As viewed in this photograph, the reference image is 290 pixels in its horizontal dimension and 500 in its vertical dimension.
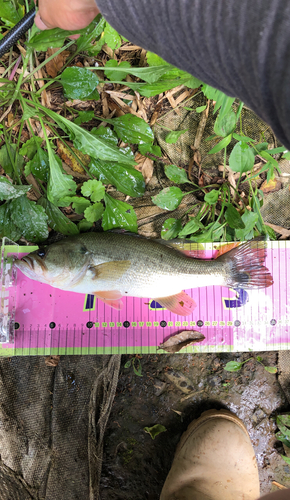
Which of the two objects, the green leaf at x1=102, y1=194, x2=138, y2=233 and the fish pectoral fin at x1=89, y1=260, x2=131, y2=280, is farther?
the green leaf at x1=102, y1=194, x2=138, y2=233

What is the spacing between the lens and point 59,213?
2.69 m

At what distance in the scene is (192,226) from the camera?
8.82 feet

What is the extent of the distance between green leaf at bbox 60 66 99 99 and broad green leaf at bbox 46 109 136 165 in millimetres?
224

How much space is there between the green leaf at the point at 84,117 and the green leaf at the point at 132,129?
15 cm

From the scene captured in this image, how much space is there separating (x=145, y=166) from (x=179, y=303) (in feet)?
4.31

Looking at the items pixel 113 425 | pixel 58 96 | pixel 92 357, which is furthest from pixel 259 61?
pixel 113 425

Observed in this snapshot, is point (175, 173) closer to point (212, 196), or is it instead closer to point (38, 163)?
point (212, 196)

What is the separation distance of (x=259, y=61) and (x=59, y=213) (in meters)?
2.08

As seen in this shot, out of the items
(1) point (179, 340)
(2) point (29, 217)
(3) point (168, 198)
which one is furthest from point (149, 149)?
(1) point (179, 340)

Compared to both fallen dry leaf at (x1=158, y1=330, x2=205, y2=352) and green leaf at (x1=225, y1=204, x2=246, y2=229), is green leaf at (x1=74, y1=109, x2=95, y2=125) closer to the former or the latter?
green leaf at (x1=225, y1=204, x2=246, y2=229)

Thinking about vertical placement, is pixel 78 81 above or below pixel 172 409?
above

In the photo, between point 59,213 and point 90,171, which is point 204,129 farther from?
point 59,213

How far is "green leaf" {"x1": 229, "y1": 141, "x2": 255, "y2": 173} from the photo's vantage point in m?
2.41

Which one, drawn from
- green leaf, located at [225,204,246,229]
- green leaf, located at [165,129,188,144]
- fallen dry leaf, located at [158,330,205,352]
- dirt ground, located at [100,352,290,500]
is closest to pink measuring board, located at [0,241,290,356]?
fallen dry leaf, located at [158,330,205,352]
